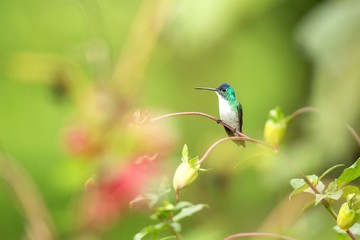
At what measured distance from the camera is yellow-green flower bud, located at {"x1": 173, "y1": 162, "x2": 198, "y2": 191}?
29cm

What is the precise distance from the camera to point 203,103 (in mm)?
1352

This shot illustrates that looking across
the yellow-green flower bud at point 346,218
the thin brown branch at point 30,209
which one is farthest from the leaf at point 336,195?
the thin brown branch at point 30,209

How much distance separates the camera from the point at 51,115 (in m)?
1.87

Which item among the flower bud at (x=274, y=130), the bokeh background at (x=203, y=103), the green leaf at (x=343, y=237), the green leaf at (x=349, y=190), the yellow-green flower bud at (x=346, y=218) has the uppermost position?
the bokeh background at (x=203, y=103)

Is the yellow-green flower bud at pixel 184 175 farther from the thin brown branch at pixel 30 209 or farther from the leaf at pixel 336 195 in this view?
the thin brown branch at pixel 30 209

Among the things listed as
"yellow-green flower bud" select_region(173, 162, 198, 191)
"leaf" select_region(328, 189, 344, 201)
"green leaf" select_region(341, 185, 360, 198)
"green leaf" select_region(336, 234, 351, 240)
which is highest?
"yellow-green flower bud" select_region(173, 162, 198, 191)

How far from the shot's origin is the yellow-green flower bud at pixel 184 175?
0.29 m

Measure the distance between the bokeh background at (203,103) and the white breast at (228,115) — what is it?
2cm

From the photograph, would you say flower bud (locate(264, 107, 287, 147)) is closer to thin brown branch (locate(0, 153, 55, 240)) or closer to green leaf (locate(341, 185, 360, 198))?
green leaf (locate(341, 185, 360, 198))

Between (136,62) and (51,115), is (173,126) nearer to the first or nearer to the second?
(136,62)

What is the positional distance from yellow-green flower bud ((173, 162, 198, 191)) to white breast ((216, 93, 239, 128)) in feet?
0.08

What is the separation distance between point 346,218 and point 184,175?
63mm

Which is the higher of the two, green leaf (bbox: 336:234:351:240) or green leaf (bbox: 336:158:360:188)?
green leaf (bbox: 336:158:360:188)

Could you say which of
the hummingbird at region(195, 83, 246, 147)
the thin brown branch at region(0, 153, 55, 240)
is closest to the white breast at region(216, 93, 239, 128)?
the hummingbird at region(195, 83, 246, 147)
